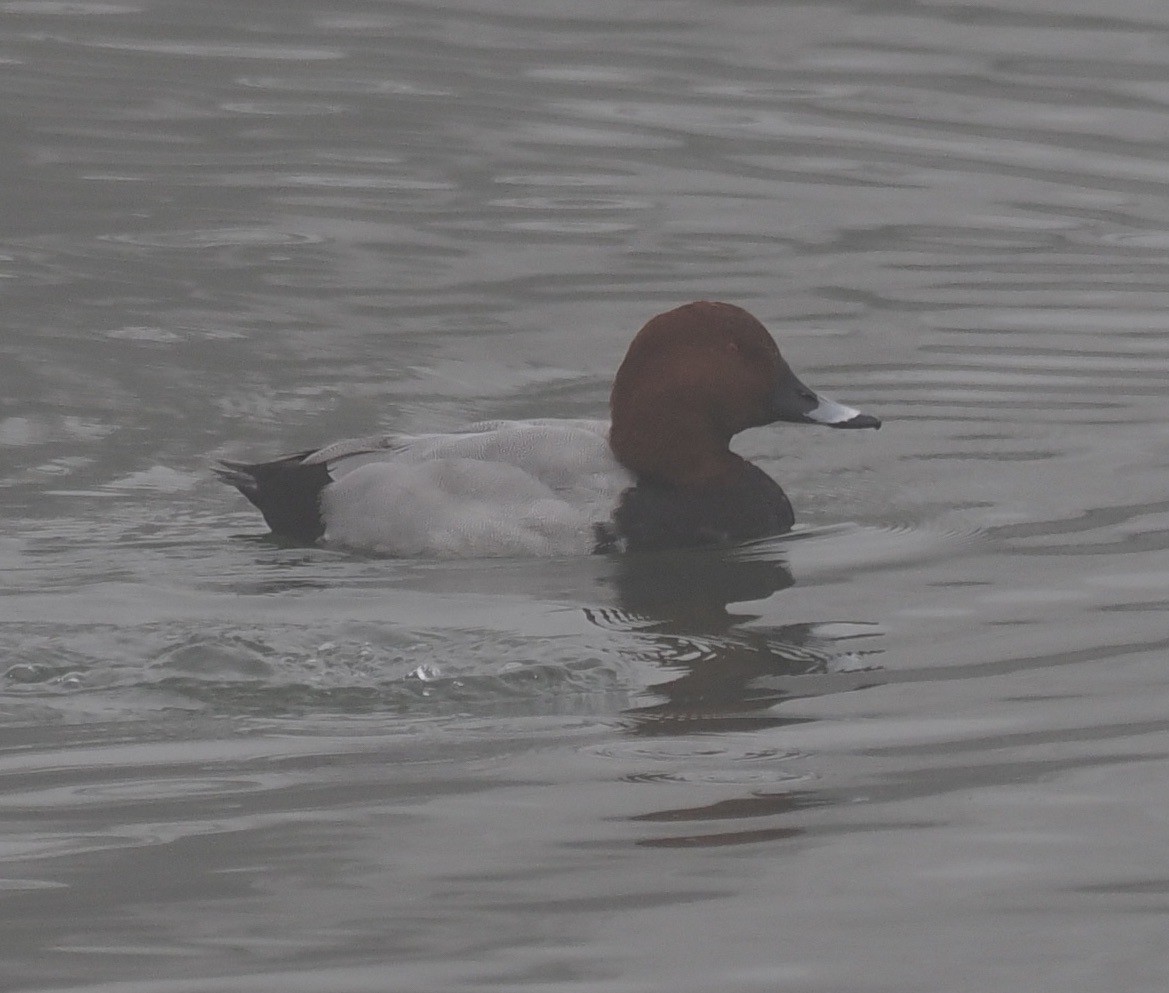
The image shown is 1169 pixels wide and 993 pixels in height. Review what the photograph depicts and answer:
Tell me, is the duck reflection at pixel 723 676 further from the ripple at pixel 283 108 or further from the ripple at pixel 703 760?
the ripple at pixel 283 108

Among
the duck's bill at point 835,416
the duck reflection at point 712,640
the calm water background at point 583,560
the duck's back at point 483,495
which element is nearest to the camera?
the calm water background at point 583,560

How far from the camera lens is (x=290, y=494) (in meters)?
7.78

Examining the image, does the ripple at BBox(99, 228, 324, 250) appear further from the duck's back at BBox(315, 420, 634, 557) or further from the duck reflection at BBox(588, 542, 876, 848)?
the duck reflection at BBox(588, 542, 876, 848)

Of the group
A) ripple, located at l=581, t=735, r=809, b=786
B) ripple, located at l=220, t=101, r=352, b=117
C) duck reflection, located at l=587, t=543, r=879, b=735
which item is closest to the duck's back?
duck reflection, located at l=587, t=543, r=879, b=735

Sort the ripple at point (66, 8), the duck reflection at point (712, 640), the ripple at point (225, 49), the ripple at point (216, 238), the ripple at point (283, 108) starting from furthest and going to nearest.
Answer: the ripple at point (66, 8) → the ripple at point (225, 49) → the ripple at point (283, 108) → the ripple at point (216, 238) → the duck reflection at point (712, 640)

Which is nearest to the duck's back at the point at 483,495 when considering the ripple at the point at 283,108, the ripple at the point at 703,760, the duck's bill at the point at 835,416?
the duck's bill at the point at 835,416

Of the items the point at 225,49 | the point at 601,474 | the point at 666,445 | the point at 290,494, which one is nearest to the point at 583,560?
the point at 601,474

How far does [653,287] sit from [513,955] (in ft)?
23.0

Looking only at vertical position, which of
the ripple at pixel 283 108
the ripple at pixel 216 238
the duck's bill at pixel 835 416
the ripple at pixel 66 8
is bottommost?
the ripple at pixel 216 238

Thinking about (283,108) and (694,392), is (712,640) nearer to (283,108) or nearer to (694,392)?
(694,392)

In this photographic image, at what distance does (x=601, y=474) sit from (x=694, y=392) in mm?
386

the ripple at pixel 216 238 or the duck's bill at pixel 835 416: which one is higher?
the duck's bill at pixel 835 416

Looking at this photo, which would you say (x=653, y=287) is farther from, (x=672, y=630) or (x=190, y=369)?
(x=672, y=630)

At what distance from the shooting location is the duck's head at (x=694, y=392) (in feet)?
25.2
